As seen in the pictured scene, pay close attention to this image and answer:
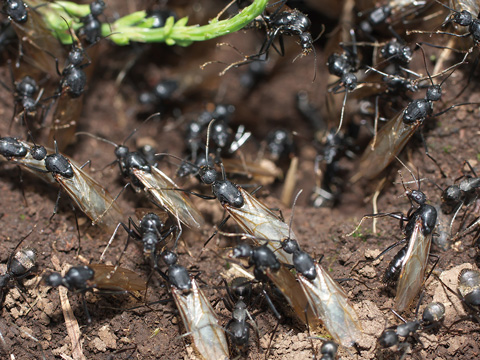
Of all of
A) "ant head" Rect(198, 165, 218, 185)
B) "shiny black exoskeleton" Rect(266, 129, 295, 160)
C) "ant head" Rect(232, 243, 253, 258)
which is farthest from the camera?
"shiny black exoskeleton" Rect(266, 129, 295, 160)

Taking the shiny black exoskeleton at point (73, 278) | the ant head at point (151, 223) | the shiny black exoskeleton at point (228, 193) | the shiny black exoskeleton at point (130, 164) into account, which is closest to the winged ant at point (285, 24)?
the shiny black exoskeleton at point (228, 193)

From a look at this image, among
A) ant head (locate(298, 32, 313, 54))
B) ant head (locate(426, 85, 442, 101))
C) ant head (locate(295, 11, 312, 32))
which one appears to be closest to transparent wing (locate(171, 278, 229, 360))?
ant head (locate(298, 32, 313, 54))

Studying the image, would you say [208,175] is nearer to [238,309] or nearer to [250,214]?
[250,214]

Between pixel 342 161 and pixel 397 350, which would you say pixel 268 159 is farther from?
pixel 397 350

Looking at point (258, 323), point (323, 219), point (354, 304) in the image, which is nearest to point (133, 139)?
point (323, 219)

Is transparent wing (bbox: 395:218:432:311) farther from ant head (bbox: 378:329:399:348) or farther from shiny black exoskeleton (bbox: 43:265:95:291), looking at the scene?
shiny black exoskeleton (bbox: 43:265:95:291)
